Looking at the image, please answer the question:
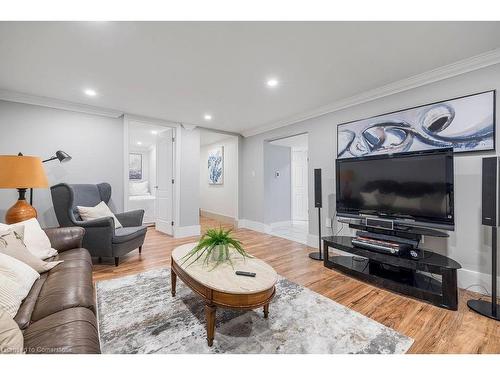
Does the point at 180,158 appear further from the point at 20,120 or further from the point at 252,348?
the point at 252,348

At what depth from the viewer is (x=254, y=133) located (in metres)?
5.04

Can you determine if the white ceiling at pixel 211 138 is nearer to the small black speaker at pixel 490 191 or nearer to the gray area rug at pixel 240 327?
the gray area rug at pixel 240 327

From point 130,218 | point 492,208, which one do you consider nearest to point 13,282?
point 130,218

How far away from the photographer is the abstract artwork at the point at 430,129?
7.00ft

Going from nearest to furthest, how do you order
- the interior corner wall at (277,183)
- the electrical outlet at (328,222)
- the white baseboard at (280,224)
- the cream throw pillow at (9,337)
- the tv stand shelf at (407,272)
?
the cream throw pillow at (9,337), the tv stand shelf at (407,272), the electrical outlet at (328,222), the interior corner wall at (277,183), the white baseboard at (280,224)

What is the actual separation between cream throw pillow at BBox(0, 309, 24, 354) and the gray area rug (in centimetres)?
66

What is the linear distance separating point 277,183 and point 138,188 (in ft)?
14.5

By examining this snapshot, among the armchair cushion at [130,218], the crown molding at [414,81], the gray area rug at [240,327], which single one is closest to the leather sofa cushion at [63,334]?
the gray area rug at [240,327]

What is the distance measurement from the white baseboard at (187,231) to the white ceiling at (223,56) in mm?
2433

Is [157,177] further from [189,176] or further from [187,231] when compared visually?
[187,231]

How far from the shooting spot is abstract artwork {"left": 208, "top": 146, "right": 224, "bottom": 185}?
6.04 m
